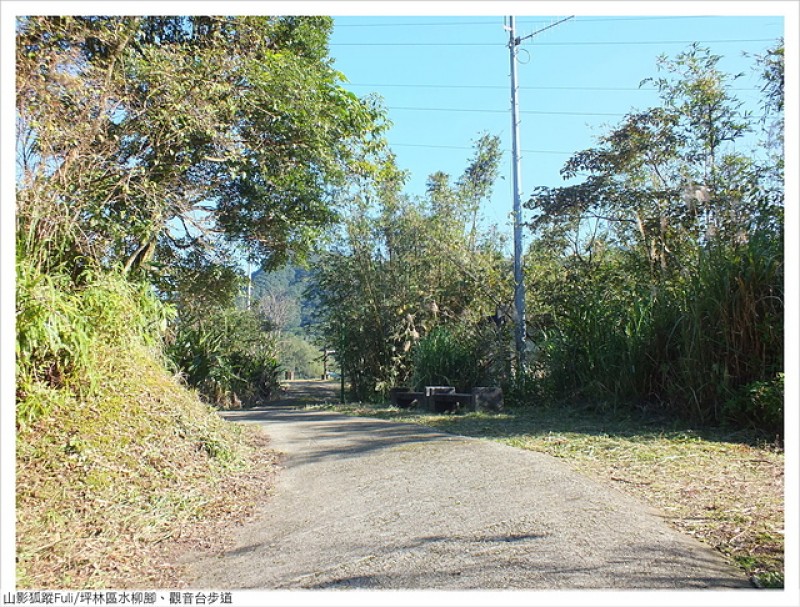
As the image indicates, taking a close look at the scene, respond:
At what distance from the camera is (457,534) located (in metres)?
3.06

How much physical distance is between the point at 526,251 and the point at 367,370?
3534 millimetres

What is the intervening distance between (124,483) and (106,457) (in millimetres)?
201

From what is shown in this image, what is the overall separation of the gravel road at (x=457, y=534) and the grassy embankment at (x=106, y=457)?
263mm

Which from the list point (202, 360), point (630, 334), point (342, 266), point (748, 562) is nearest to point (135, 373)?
point (748, 562)

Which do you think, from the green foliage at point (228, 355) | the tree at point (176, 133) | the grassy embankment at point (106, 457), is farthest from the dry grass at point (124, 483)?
the green foliage at point (228, 355)

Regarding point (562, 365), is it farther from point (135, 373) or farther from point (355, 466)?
point (135, 373)

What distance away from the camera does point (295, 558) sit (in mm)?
3053

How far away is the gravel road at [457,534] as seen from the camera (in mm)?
2582

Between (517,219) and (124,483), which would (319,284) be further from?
(124,483)

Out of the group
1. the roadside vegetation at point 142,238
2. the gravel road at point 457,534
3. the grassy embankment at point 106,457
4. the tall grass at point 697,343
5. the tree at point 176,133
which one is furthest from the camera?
the tall grass at point 697,343

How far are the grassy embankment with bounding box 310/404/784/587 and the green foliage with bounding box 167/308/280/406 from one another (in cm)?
478

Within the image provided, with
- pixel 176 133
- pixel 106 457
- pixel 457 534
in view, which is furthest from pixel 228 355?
pixel 457 534

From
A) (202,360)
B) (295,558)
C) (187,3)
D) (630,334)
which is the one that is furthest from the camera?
(202,360)

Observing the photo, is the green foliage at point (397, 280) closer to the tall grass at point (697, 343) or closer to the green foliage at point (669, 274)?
the green foliage at point (669, 274)
